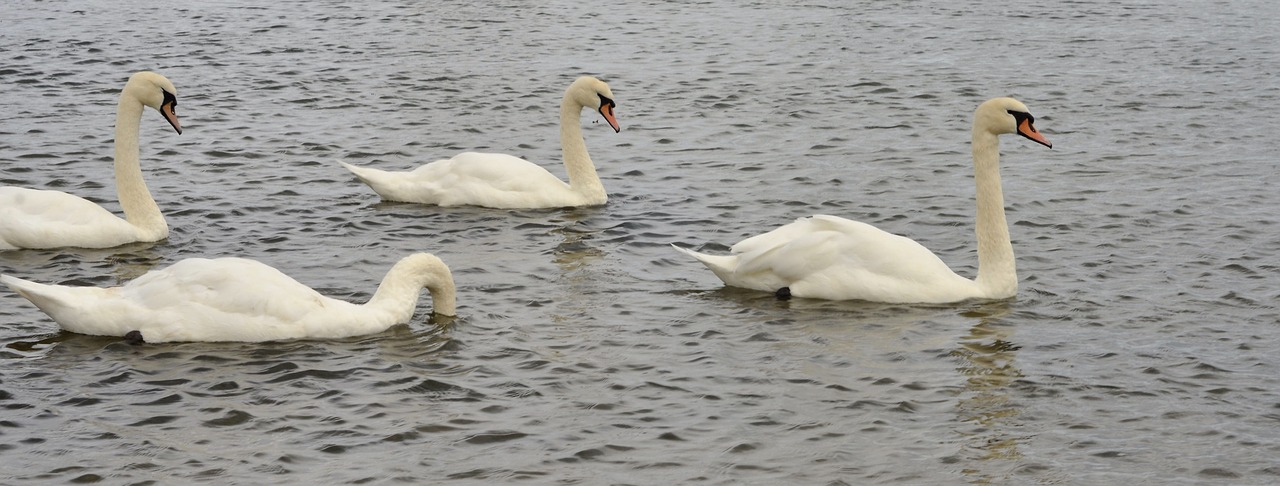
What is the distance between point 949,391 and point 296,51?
14.9 metres

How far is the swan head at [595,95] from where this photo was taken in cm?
1495

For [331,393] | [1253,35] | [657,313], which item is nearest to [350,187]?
[657,313]

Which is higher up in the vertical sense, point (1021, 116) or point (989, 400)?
point (1021, 116)

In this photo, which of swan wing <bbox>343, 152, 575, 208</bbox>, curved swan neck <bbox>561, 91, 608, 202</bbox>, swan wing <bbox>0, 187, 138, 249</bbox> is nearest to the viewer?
swan wing <bbox>0, 187, 138, 249</bbox>

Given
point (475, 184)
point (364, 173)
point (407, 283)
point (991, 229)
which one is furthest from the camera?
point (364, 173)

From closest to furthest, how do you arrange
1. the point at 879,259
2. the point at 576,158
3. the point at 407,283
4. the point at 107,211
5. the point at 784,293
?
the point at 407,283 < the point at 879,259 < the point at 784,293 < the point at 107,211 < the point at 576,158

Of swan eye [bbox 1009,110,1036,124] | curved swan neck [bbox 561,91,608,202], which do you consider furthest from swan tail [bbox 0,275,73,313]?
swan eye [bbox 1009,110,1036,124]

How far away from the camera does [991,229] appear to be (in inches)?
457

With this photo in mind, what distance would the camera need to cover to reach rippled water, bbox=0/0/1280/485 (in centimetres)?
878

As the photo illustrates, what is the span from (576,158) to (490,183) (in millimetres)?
873

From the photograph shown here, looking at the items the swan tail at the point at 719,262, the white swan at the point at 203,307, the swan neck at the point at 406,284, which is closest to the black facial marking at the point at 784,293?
the swan tail at the point at 719,262

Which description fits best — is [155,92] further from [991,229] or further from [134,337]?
[991,229]

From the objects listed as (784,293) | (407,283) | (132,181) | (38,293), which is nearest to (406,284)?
(407,283)

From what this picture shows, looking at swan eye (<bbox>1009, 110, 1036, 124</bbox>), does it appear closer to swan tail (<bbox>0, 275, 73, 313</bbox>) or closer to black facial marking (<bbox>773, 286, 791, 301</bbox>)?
black facial marking (<bbox>773, 286, 791, 301</bbox>)
